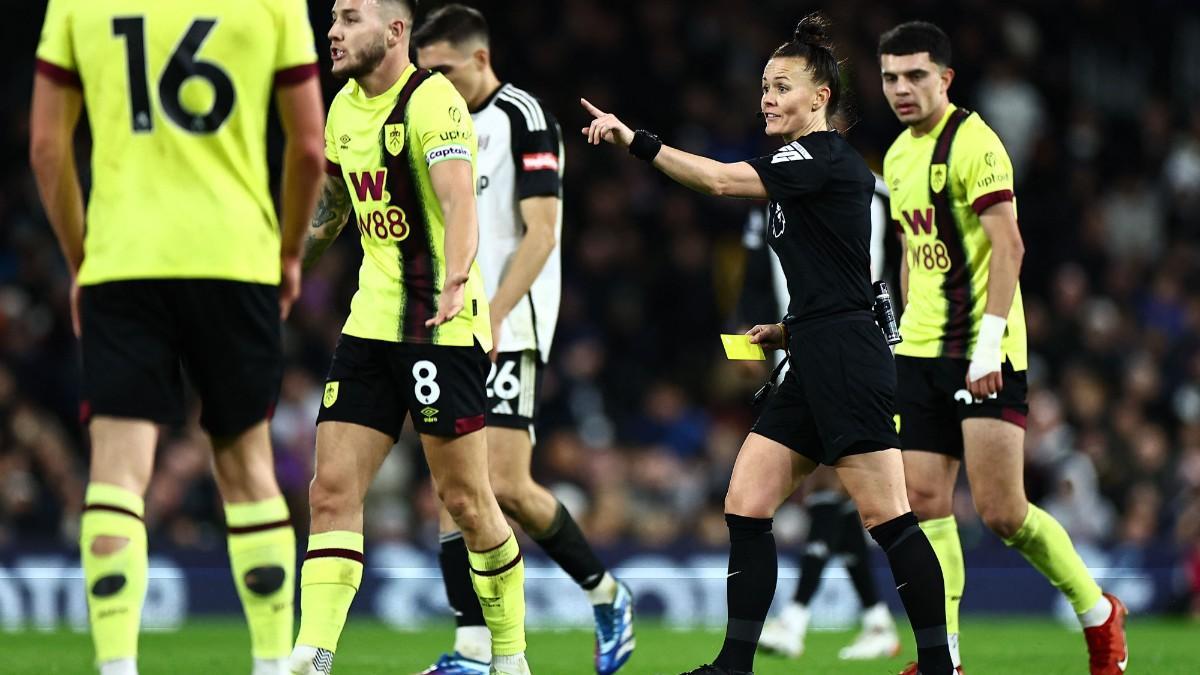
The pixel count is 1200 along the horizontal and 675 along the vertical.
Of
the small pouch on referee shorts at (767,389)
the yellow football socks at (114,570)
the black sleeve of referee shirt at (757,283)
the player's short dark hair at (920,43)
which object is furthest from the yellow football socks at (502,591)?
the black sleeve of referee shirt at (757,283)

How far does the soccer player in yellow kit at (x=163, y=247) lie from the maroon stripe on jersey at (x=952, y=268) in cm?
314

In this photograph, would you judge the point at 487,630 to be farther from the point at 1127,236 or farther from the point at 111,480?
the point at 1127,236

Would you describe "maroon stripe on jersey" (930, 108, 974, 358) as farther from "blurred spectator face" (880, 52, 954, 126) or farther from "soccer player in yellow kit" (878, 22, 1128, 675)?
"blurred spectator face" (880, 52, 954, 126)

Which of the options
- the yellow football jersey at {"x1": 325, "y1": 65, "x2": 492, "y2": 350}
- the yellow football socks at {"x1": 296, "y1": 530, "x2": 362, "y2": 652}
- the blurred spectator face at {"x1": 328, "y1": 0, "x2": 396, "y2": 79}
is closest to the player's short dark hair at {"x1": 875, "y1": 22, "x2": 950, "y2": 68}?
the yellow football jersey at {"x1": 325, "y1": 65, "x2": 492, "y2": 350}

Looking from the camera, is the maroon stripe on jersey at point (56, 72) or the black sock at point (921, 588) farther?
the black sock at point (921, 588)

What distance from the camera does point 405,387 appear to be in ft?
21.0

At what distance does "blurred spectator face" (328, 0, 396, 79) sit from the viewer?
20.9 feet

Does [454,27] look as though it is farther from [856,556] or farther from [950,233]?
[856,556]

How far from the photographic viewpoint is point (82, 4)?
4992 mm

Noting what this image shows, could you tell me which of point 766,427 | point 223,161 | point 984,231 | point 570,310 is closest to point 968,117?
point 984,231

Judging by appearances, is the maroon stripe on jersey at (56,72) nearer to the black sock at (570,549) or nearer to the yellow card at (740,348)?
the yellow card at (740,348)

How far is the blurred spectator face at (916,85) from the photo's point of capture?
7355 millimetres

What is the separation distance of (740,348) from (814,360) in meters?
0.28

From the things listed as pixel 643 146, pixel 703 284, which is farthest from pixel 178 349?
pixel 703 284
